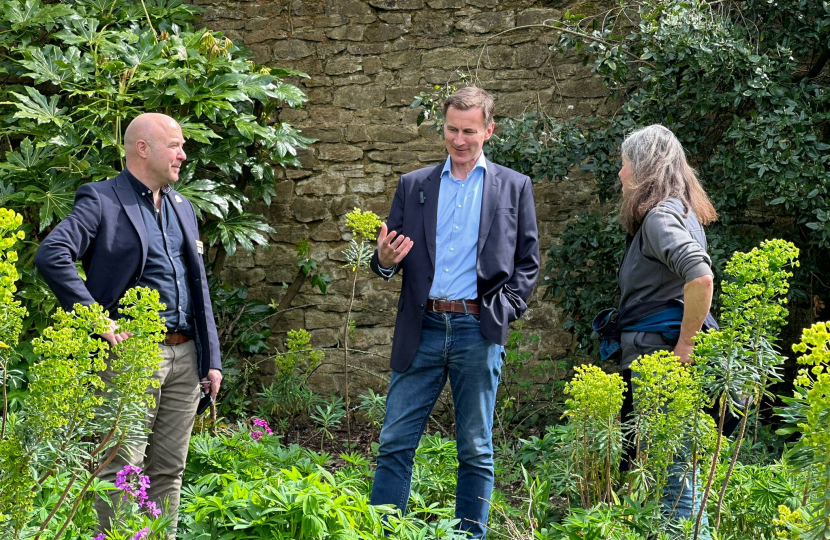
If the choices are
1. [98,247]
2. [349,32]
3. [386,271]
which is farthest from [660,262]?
[349,32]

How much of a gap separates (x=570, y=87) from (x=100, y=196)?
10.1ft

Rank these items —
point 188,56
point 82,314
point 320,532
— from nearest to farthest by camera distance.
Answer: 1. point 82,314
2. point 320,532
3. point 188,56

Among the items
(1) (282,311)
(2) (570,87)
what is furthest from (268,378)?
(2) (570,87)

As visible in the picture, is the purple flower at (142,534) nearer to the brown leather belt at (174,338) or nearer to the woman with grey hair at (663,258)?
the brown leather belt at (174,338)

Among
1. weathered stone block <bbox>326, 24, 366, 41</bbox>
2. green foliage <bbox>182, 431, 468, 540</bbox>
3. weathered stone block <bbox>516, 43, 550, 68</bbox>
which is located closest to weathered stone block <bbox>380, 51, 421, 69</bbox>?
weathered stone block <bbox>326, 24, 366, 41</bbox>

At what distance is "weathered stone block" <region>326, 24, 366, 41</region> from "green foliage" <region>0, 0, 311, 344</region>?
1.50 ft

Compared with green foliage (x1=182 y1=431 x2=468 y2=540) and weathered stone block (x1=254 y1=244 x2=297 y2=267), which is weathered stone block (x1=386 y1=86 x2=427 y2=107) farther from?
green foliage (x1=182 y1=431 x2=468 y2=540)

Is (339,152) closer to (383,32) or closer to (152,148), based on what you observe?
(383,32)

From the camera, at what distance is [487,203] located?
10.3 ft

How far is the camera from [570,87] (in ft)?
16.5

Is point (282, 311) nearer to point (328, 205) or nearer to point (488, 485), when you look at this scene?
point (328, 205)

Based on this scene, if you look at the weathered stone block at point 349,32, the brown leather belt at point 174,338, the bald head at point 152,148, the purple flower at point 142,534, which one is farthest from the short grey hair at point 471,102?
the weathered stone block at point 349,32

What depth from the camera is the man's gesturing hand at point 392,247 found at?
2.98 meters

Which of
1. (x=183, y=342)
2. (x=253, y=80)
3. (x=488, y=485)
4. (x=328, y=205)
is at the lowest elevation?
(x=488, y=485)
